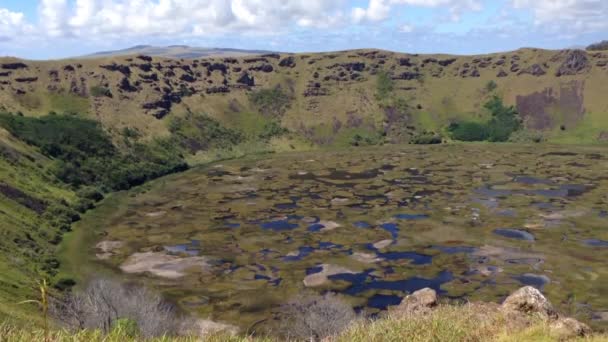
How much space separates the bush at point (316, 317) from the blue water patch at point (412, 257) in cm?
2808

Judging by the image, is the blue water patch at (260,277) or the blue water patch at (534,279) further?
the blue water patch at (260,277)

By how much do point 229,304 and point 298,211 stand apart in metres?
66.9

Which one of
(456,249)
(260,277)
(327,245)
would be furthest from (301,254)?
(456,249)

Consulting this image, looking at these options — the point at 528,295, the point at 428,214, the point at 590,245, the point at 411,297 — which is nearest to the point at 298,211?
the point at 428,214

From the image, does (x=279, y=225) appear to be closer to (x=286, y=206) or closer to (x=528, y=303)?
(x=286, y=206)

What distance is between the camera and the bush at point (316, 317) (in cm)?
6931

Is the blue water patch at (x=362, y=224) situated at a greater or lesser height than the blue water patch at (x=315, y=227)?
greater

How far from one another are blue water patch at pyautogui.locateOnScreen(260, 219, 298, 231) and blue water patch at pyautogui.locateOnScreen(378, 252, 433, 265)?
32500 millimetres

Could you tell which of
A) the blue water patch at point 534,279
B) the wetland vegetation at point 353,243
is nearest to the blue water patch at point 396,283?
the wetland vegetation at point 353,243

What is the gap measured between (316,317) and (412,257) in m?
49.2

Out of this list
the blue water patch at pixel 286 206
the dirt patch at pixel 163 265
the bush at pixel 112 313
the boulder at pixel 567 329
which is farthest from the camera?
the blue water patch at pixel 286 206

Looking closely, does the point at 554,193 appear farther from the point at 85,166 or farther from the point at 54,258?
the point at 85,166

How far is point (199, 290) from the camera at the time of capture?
101 m

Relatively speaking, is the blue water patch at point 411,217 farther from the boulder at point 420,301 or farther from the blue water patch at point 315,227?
the boulder at point 420,301
